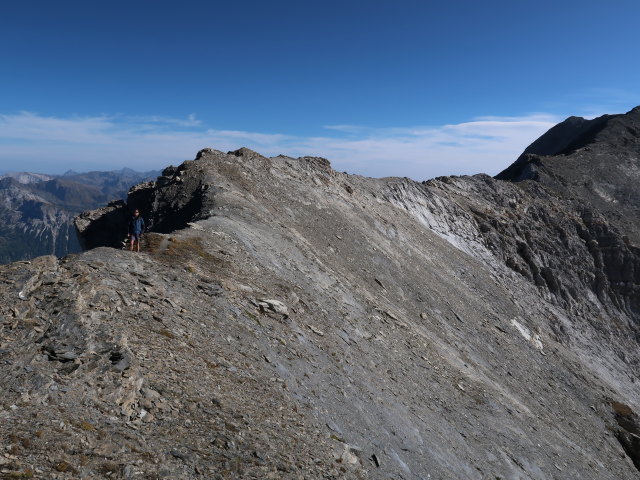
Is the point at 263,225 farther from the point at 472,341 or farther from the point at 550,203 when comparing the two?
the point at 550,203

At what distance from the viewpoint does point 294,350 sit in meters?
17.8

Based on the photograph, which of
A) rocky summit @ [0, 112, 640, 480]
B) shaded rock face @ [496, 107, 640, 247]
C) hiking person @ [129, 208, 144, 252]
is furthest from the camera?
shaded rock face @ [496, 107, 640, 247]

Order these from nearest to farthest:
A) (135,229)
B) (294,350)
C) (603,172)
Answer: (294,350) → (135,229) → (603,172)

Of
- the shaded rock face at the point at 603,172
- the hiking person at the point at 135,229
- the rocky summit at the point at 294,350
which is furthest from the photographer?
the shaded rock face at the point at 603,172

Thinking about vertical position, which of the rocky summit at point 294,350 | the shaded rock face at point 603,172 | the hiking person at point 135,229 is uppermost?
the shaded rock face at point 603,172

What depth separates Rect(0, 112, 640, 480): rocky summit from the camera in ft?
35.2

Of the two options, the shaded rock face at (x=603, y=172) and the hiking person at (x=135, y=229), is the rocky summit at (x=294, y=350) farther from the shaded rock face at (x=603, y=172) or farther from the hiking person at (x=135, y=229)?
the shaded rock face at (x=603, y=172)

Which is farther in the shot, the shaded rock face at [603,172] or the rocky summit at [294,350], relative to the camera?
the shaded rock face at [603,172]

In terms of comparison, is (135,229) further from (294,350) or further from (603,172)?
(603,172)

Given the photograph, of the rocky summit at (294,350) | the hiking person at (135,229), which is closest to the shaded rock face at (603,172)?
the rocky summit at (294,350)

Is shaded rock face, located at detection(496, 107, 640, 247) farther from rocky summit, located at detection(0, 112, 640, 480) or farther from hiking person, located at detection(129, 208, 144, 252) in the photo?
hiking person, located at detection(129, 208, 144, 252)

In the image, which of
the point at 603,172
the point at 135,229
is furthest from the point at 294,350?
the point at 603,172

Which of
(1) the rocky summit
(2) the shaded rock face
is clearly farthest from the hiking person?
(2) the shaded rock face

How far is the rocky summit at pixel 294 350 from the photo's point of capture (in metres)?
10.7
